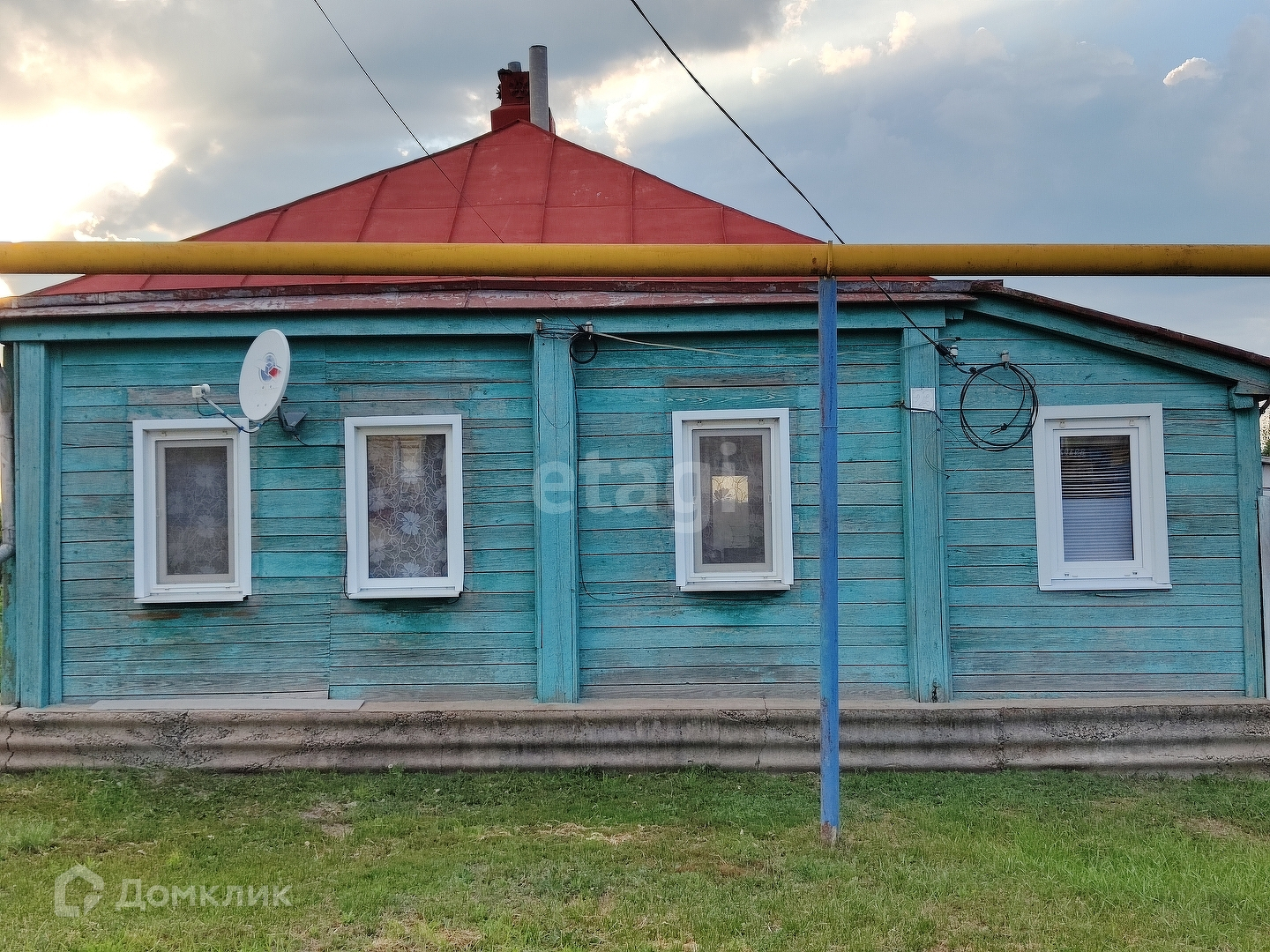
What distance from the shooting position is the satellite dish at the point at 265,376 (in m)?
6.38

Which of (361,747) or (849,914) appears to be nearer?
(849,914)

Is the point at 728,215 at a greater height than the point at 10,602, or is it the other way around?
the point at 728,215

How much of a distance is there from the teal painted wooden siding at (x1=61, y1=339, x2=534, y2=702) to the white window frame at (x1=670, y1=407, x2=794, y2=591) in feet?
3.48

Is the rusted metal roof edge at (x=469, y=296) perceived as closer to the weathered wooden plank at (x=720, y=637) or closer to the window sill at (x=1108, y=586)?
the window sill at (x=1108, y=586)

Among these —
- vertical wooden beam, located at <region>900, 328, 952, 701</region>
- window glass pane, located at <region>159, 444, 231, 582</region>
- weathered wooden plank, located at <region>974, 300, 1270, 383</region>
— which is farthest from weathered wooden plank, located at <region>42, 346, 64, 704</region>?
weathered wooden plank, located at <region>974, 300, 1270, 383</region>

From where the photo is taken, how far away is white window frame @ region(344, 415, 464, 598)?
7.01 m

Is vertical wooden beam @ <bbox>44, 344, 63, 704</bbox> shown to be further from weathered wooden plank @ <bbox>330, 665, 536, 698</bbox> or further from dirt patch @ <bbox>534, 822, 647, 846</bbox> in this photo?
dirt patch @ <bbox>534, 822, 647, 846</bbox>

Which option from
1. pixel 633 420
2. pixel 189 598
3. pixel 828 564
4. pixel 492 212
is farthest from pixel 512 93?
pixel 828 564

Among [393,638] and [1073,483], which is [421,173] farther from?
[1073,483]

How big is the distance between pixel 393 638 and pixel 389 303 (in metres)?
2.34

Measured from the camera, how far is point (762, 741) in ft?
21.6

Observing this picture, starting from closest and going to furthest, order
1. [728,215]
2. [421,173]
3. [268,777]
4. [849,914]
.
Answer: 1. [849,914]
2. [268,777]
3. [728,215]
4. [421,173]

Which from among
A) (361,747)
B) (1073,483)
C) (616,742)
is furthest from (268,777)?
(1073,483)

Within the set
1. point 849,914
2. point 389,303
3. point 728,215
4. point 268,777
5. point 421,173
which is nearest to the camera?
point 849,914
